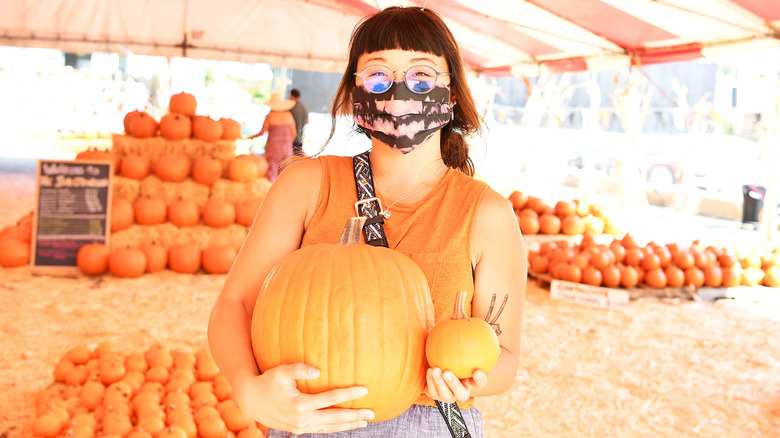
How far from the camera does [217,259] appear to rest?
5.90 m

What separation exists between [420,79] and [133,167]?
5.40 metres

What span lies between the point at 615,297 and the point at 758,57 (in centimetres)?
461

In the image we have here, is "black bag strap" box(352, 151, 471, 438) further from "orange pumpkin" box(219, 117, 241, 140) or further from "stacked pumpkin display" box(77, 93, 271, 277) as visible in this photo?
"orange pumpkin" box(219, 117, 241, 140)

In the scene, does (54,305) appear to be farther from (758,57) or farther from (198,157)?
(758,57)

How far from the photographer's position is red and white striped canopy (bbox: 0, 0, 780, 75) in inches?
221

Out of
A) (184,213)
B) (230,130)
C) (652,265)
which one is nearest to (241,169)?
(230,130)

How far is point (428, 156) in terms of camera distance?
5.23 ft

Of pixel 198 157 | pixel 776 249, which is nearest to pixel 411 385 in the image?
pixel 198 157

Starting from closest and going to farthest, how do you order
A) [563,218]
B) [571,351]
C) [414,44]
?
1. [414,44]
2. [571,351]
3. [563,218]

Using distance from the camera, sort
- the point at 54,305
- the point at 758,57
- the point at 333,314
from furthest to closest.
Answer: the point at 758,57
the point at 54,305
the point at 333,314

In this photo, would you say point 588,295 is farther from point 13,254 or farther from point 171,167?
point 13,254

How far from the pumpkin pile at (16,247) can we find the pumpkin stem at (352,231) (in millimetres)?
5506

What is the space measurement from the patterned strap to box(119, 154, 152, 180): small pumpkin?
532 centimetres

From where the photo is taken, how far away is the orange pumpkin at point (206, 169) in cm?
640
